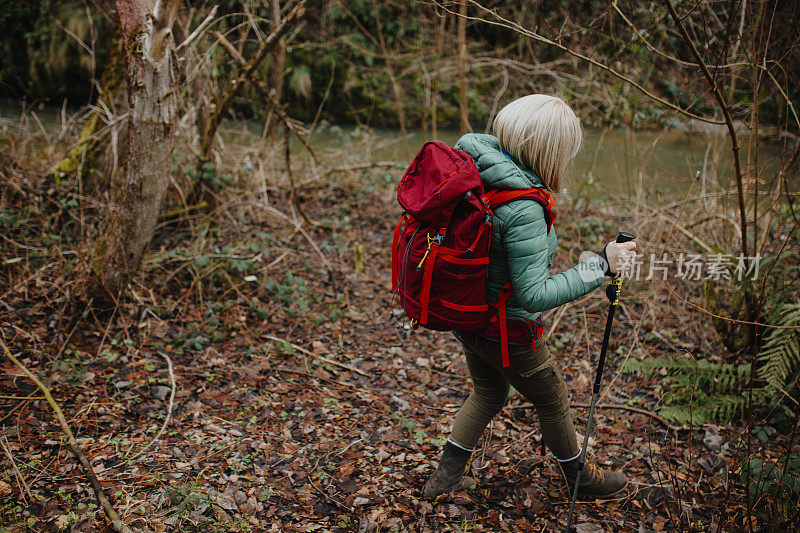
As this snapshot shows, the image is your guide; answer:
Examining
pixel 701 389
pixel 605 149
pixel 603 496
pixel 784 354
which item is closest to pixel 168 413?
pixel 603 496

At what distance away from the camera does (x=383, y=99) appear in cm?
1363

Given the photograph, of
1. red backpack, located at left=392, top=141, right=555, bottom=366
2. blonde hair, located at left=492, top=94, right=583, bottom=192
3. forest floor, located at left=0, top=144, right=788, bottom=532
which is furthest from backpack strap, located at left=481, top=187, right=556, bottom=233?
forest floor, located at left=0, top=144, right=788, bottom=532

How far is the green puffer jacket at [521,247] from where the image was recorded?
1.99m

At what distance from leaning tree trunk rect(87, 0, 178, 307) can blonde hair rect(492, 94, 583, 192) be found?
2399 millimetres

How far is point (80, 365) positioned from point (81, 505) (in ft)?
4.25

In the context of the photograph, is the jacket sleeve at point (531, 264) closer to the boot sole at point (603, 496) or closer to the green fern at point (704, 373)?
the boot sole at point (603, 496)

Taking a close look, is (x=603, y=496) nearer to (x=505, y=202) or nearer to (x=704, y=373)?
(x=704, y=373)

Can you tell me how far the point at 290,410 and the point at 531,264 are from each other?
201cm

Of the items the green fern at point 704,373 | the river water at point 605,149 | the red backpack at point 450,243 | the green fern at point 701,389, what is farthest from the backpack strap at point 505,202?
the river water at point 605,149

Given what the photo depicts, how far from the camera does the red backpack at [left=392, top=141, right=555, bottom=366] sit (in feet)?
6.44

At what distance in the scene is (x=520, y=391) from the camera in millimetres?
2406

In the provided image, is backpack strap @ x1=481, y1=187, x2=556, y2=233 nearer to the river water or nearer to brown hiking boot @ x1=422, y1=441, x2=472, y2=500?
brown hiking boot @ x1=422, y1=441, x2=472, y2=500

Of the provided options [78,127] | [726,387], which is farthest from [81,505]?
[78,127]

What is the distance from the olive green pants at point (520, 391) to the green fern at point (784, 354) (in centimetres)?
153
